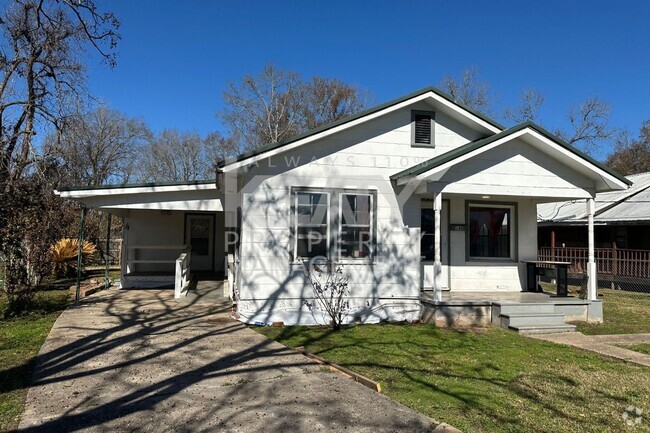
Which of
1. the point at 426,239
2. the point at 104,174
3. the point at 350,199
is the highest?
the point at 104,174

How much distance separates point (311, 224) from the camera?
9.66 meters

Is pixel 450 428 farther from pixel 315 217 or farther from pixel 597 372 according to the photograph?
pixel 315 217

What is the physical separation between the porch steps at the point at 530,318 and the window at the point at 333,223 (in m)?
2.84

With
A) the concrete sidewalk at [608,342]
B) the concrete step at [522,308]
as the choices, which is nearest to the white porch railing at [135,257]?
the concrete step at [522,308]

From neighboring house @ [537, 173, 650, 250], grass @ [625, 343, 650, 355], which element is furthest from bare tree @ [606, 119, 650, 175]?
grass @ [625, 343, 650, 355]

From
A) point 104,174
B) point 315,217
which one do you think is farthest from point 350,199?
point 104,174

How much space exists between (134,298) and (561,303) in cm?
974

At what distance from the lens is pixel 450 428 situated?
4.09 m

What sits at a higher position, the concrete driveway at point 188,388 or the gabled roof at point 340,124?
the gabled roof at point 340,124

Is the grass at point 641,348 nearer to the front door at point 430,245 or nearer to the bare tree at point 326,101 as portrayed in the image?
the front door at point 430,245

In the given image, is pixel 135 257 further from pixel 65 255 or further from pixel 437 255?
pixel 437 255

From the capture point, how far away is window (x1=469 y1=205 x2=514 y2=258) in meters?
11.4

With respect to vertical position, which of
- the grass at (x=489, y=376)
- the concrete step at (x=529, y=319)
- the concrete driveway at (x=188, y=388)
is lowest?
the grass at (x=489, y=376)

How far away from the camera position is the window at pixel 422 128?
34.6ft
